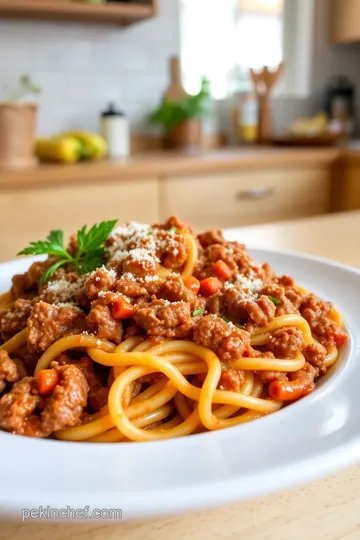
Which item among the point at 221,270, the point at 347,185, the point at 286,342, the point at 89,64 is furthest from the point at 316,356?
the point at 89,64

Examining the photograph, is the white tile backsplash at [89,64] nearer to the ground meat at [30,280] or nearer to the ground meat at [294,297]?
the ground meat at [30,280]

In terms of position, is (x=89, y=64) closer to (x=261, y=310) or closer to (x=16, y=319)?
(x=16, y=319)

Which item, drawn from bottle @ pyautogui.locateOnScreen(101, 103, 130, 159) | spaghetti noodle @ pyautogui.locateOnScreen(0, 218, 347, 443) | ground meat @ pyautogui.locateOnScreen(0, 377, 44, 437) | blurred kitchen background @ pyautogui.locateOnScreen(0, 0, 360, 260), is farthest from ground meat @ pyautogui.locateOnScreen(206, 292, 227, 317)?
bottle @ pyautogui.locateOnScreen(101, 103, 130, 159)

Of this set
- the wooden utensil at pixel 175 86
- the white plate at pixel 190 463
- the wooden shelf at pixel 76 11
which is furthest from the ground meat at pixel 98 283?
the wooden utensil at pixel 175 86

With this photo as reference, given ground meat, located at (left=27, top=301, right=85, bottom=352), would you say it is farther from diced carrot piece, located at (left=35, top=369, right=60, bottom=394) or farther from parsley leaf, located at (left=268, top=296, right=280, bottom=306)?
parsley leaf, located at (left=268, top=296, right=280, bottom=306)

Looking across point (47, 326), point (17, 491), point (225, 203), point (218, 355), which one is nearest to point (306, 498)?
point (218, 355)

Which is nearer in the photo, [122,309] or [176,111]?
[122,309]

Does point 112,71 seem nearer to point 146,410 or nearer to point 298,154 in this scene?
point 298,154

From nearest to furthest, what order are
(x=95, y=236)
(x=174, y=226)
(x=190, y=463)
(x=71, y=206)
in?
(x=190, y=463) < (x=95, y=236) < (x=174, y=226) < (x=71, y=206)
